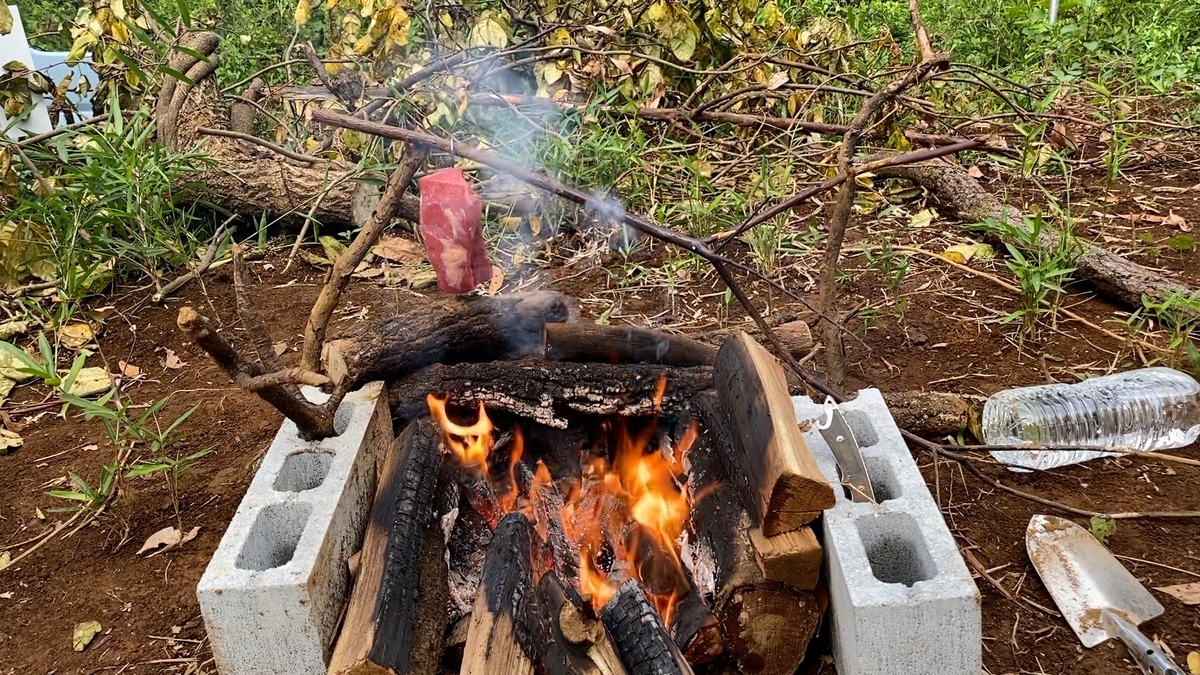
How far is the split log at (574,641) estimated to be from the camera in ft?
5.66

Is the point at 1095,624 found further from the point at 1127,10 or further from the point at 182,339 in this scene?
the point at 1127,10

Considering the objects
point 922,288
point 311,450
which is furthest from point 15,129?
point 922,288

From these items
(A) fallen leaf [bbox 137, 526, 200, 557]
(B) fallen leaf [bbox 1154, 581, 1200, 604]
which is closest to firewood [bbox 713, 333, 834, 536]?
(B) fallen leaf [bbox 1154, 581, 1200, 604]

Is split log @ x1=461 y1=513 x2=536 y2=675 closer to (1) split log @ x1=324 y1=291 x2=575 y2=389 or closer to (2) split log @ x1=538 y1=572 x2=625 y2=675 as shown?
(2) split log @ x1=538 y1=572 x2=625 y2=675

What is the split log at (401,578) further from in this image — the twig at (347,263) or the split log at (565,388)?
the twig at (347,263)

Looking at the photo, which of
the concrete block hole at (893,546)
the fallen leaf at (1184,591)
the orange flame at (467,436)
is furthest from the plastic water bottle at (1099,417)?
the orange flame at (467,436)

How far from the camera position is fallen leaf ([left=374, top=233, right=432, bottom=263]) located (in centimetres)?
443

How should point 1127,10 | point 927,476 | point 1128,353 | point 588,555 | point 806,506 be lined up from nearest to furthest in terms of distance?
1. point 806,506
2. point 588,555
3. point 927,476
4. point 1128,353
5. point 1127,10

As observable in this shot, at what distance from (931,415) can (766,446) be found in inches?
42.7

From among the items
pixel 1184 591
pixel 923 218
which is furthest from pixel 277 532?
pixel 923 218

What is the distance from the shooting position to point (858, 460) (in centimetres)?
211

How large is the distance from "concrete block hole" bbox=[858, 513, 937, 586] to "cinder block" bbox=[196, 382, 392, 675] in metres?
1.14

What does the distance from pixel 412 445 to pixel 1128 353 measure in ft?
8.26

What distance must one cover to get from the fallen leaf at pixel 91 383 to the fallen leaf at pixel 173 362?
222mm
